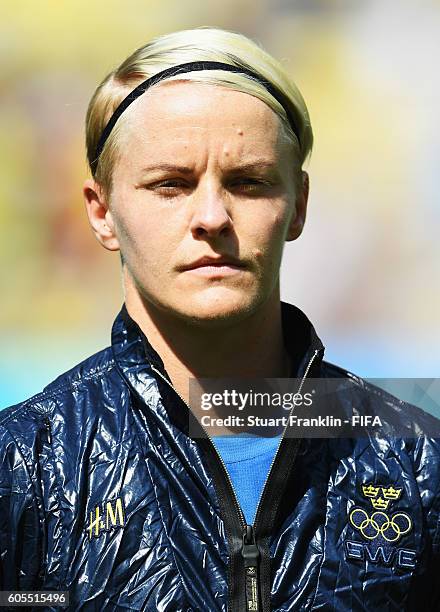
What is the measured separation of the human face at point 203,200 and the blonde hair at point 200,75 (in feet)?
0.11

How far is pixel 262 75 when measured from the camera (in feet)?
7.33

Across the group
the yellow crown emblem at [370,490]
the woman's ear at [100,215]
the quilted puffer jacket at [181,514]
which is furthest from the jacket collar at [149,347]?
the yellow crown emblem at [370,490]

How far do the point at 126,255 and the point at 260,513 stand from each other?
666 mm

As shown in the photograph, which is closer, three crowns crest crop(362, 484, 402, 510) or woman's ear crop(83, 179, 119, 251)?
three crowns crest crop(362, 484, 402, 510)

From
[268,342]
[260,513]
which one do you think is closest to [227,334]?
[268,342]

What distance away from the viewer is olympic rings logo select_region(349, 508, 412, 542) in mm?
2082

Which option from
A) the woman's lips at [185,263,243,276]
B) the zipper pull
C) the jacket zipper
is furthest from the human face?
the zipper pull

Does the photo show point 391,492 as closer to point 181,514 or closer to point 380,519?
point 380,519

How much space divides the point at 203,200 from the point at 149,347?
35cm

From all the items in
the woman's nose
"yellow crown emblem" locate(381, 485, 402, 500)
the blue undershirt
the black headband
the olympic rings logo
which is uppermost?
the black headband

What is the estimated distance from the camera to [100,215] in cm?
237

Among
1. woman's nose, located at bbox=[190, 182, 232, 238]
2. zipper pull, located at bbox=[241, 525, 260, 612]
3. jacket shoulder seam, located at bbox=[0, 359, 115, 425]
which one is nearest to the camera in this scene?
zipper pull, located at bbox=[241, 525, 260, 612]

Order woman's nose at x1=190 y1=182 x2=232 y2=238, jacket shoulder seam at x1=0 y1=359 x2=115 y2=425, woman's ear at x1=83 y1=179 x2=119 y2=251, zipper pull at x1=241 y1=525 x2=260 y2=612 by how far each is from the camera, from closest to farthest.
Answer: zipper pull at x1=241 y1=525 x2=260 y2=612 < woman's nose at x1=190 y1=182 x2=232 y2=238 < jacket shoulder seam at x1=0 y1=359 x2=115 y2=425 < woman's ear at x1=83 y1=179 x2=119 y2=251

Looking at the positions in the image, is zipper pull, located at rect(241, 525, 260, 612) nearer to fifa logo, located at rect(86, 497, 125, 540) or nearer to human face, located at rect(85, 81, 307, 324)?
fifa logo, located at rect(86, 497, 125, 540)
